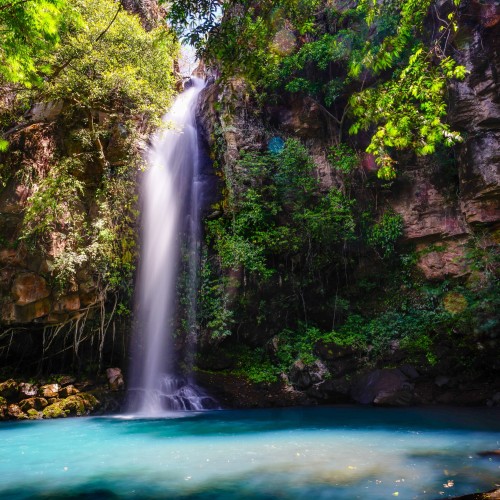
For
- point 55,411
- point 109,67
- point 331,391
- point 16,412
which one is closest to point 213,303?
point 331,391

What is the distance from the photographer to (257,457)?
5.84m

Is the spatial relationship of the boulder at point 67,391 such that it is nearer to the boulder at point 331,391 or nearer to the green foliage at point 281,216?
the green foliage at point 281,216

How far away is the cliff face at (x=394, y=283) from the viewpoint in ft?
37.3

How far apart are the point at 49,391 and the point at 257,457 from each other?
7.36 m

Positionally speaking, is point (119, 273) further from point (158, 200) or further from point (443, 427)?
point (443, 427)

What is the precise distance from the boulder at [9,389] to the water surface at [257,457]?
1693 mm

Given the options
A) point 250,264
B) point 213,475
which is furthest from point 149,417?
point 213,475

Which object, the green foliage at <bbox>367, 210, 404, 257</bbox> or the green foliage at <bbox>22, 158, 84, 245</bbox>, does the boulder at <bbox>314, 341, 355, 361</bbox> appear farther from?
the green foliage at <bbox>22, 158, 84, 245</bbox>

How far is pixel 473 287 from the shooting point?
12.0 meters

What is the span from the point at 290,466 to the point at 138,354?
8562 millimetres

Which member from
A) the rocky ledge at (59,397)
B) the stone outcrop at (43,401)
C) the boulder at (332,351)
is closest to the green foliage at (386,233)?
the boulder at (332,351)

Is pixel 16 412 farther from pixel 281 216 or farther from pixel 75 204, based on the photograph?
pixel 281 216

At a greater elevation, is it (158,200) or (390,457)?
(158,200)

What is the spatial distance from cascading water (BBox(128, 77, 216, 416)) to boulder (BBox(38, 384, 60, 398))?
188cm
